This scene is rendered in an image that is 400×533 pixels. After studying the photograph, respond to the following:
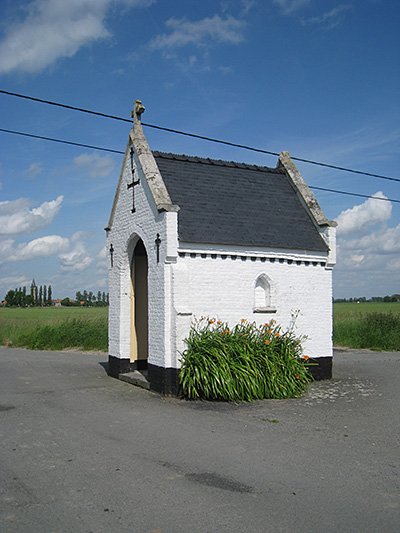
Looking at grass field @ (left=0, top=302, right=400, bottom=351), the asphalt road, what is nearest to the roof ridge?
the asphalt road

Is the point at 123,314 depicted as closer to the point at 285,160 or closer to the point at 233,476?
the point at 285,160

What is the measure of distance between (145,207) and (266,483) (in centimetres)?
857

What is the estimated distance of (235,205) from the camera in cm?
1491

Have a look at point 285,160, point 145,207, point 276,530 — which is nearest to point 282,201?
point 285,160

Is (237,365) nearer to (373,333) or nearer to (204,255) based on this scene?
(204,255)

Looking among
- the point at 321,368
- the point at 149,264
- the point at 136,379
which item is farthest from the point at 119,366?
the point at 321,368

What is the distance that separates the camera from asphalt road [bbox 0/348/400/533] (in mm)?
5613

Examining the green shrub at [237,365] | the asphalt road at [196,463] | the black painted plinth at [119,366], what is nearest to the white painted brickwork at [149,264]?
the black painted plinth at [119,366]

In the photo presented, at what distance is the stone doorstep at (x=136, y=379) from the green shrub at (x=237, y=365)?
1.79 m

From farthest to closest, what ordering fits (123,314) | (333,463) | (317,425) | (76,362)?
(76,362)
(123,314)
(317,425)
(333,463)

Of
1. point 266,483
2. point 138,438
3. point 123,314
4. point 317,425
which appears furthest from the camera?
point 123,314

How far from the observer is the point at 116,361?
15.5m

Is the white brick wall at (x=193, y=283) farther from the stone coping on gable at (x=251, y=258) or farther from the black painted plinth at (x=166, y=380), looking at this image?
the black painted plinth at (x=166, y=380)

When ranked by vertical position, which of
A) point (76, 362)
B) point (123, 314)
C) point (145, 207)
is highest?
point (145, 207)
